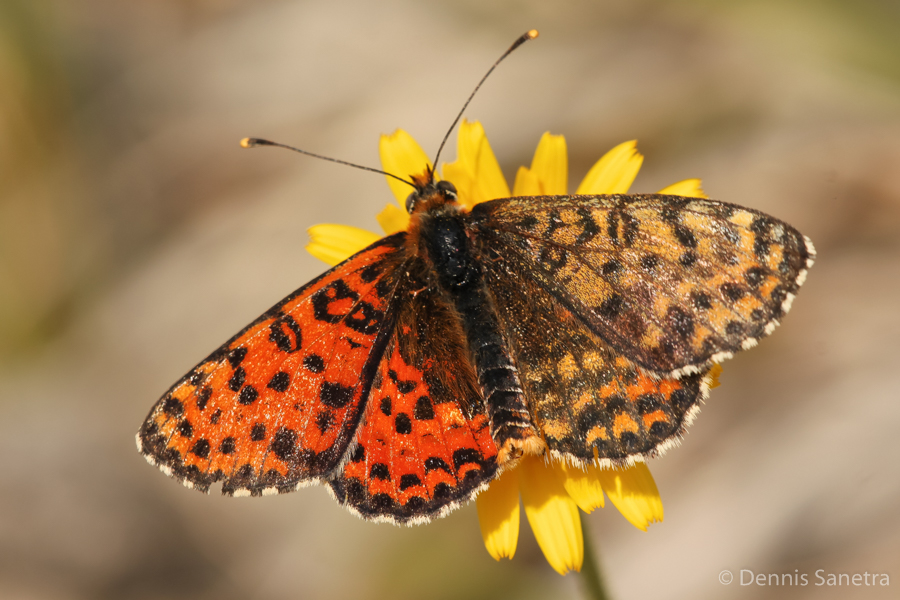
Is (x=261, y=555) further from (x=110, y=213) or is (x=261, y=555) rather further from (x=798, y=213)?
(x=798, y=213)

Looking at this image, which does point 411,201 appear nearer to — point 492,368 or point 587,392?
point 492,368

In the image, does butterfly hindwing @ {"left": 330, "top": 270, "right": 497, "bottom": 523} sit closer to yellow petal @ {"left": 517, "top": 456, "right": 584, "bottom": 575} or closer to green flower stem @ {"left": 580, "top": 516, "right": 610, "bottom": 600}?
yellow petal @ {"left": 517, "top": 456, "right": 584, "bottom": 575}

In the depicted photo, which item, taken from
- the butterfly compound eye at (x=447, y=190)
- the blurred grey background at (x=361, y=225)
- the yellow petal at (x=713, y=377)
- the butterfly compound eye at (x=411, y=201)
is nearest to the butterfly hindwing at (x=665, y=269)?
the yellow petal at (x=713, y=377)

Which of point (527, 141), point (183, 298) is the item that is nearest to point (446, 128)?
point (527, 141)

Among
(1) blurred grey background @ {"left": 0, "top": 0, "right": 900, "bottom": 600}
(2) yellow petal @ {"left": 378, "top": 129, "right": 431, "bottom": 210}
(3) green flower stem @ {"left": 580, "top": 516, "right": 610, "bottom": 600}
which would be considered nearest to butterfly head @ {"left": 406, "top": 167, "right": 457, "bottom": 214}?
(2) yellow petal @ {"left": 378, "top": 129, "right": 431, "bottom": 210}

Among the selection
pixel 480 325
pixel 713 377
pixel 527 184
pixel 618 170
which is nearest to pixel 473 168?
pixel 527 184

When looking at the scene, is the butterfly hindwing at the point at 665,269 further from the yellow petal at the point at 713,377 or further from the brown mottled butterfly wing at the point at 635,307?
the yellow petal at the point at 713,377

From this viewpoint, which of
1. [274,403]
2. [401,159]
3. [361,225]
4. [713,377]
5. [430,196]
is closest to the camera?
[274,403]
